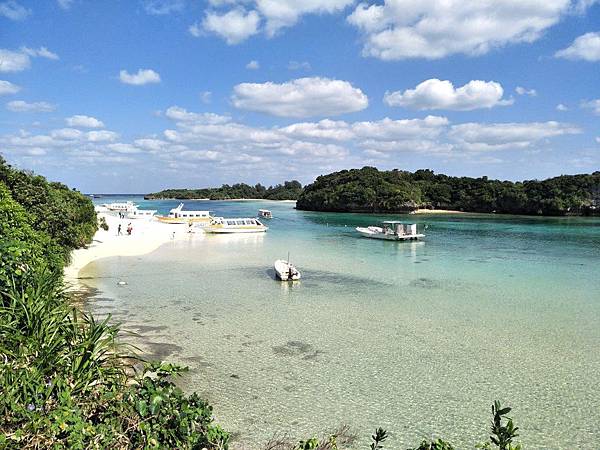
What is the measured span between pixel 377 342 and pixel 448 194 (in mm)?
104590

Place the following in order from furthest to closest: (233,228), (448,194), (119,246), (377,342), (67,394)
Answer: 1. (448,194)
2. (233,228)
3. (119,246)
4. (377,342)
5. (67,394)

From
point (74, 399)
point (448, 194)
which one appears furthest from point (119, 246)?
point (448, 194)

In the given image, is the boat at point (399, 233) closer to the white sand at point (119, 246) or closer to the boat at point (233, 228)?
the boat at point (233, 228)

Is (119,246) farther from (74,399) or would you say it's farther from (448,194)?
(448,194)

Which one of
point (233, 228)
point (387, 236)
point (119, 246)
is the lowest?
point (119, 246)

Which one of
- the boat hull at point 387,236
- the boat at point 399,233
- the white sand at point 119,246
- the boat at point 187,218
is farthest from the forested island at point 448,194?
the white sand at point 119,246

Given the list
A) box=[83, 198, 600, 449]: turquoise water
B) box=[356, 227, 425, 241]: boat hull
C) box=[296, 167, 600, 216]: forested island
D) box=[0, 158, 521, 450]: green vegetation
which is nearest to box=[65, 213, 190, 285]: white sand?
box=[83, 198, 600, 449]: turquoise water

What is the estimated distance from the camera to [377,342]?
12414 millimetres

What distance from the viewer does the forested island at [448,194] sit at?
87.4 metres

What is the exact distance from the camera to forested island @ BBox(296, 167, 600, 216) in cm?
8744

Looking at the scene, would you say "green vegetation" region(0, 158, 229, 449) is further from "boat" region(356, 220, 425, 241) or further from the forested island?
the forested island

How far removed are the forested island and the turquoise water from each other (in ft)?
231

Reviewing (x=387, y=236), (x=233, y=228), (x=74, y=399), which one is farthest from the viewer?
(x=233, y=228)

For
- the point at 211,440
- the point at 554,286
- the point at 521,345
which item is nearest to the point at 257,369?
the point at 211,440
